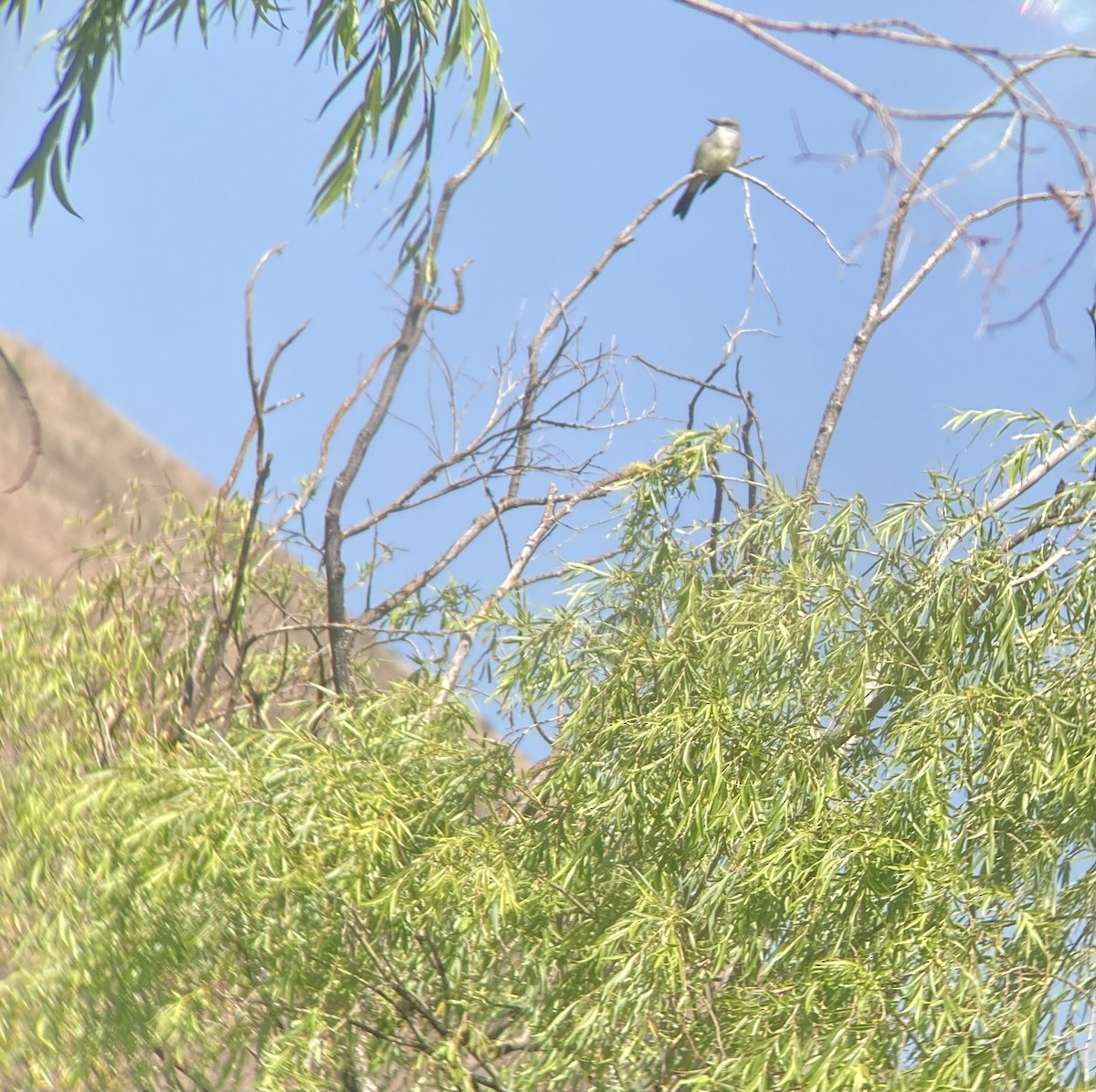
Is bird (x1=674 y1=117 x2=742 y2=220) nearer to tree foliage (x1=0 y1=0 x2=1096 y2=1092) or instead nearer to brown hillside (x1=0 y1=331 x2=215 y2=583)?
tree foliage (x1=0 y1=0 x2=1096 y2=1092)

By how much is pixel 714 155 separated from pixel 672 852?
3997 millimetres

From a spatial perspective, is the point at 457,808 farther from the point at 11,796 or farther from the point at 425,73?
the point at 425,73

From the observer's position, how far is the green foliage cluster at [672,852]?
320cm

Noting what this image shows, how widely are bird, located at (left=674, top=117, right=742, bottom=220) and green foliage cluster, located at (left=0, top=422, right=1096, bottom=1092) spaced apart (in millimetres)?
2419

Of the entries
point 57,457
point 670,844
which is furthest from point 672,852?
point 57,457

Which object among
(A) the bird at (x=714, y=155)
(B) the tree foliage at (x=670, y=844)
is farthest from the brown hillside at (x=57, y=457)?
(B) the tree foliage at (x=670, y=844)

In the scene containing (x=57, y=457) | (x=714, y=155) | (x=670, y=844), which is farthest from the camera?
(x=57, y=457)

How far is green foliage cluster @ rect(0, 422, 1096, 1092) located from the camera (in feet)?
10.5

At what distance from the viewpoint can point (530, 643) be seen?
3869 mm

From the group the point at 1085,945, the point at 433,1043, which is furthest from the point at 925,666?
the point at 433,1043

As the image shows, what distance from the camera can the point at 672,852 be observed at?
357cm

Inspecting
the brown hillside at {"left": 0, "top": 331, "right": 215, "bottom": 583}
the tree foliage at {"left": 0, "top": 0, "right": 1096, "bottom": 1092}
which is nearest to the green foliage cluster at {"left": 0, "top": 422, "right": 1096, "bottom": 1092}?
the tree foliage at {"left": 0, "top": 0, "right": 1096, "bottom": 1092}

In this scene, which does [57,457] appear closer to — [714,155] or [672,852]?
[714,155]

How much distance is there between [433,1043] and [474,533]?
2646 millimetres
